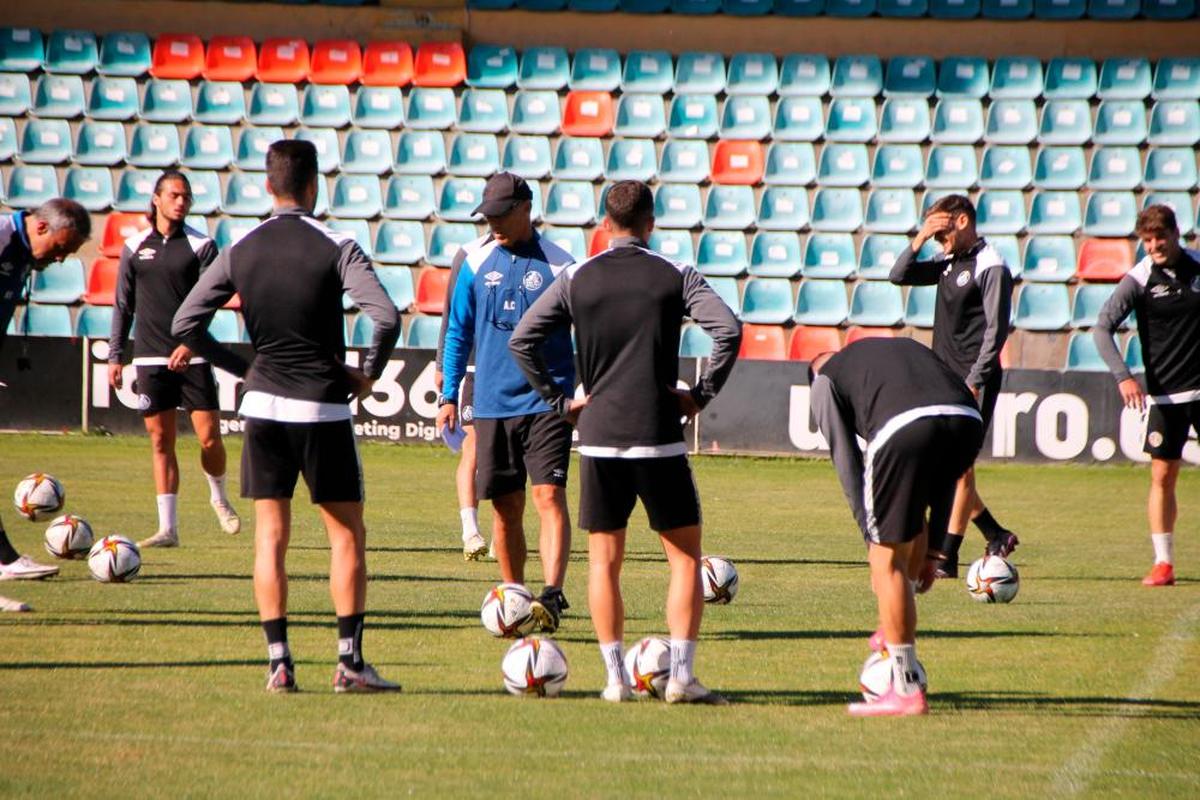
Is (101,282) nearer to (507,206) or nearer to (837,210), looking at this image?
(837,210)

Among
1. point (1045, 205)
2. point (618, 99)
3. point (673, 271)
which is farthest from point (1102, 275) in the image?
point (673, 271)

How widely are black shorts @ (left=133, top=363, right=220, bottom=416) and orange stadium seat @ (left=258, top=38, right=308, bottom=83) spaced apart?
42.4ft

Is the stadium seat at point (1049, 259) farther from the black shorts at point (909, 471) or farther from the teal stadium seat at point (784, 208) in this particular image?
the black shorts at point (909, 471)

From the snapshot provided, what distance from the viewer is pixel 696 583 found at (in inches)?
276

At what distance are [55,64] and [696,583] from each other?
20.3 metres

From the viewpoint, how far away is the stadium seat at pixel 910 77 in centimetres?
2309

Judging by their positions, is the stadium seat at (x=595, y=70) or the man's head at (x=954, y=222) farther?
the stadium seat at (x=595, y=70)

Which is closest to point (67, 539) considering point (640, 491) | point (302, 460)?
point (302, 460)

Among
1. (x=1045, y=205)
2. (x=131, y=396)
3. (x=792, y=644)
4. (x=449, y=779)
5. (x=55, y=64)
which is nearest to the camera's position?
(x=449, y=779)

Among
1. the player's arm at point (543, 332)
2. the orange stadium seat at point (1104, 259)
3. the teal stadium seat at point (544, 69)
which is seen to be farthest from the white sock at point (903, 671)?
the teal stadium seat at point (544, 69)

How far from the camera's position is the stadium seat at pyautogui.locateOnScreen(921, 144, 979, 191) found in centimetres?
2239

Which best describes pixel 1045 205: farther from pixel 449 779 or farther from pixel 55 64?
pixel 449 779

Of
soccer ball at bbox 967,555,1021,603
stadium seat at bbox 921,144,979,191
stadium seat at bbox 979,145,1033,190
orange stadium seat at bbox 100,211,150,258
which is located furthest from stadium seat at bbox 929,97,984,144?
soccer ball at bbox 967,555,1021,603

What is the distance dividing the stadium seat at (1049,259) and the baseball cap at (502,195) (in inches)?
567
